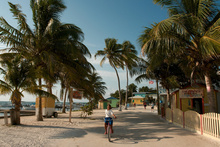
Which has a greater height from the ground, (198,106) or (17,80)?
(17,80)

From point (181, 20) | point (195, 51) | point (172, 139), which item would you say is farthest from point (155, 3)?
point (172, 139)

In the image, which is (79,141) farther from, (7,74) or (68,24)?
(68,24)

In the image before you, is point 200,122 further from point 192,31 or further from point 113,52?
point 113,52

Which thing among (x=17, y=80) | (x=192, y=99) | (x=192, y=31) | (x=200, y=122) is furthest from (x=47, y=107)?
(x=192, y=31)

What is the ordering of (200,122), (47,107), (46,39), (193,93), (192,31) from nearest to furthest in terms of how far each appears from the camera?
(200,122)
(192,31)
(193,93)
(46,39)
(47,107)

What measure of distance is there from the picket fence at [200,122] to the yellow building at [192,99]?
1788mm

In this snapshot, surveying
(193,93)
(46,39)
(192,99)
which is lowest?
(192,99)

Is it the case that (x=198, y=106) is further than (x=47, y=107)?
No

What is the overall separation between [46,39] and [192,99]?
479 inches

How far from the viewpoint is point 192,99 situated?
14.2 meters

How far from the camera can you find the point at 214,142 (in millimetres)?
6125

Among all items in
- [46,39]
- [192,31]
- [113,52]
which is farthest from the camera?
[113,52]

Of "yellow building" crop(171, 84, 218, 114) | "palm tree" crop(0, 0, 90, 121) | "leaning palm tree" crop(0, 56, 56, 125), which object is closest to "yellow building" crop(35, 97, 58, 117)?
"palm tree" crop(0, 0, 90, 121)

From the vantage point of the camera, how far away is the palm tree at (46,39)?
11.3 m
